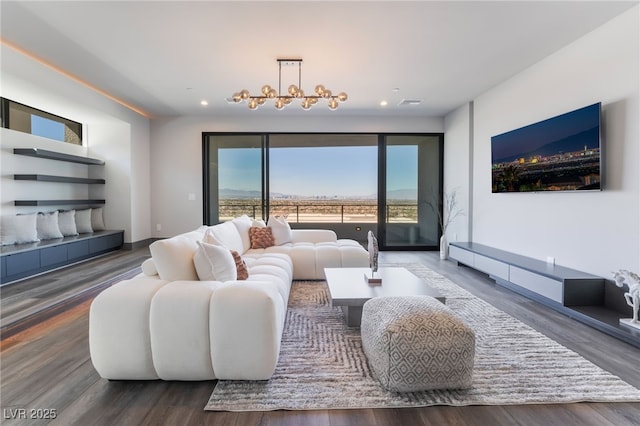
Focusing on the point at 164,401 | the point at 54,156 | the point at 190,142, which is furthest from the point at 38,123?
the point at 164,401

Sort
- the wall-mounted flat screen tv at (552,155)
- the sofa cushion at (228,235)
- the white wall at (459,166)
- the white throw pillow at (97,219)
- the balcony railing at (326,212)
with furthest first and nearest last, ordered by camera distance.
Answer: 1. the balcony railing at (326,212)
2. the white throw pillow at (97,219)
3. the white wall at (459,166)
4. the sofa cushion at (228,235)
5. the wall-mounted flat screen tv at (552,155)

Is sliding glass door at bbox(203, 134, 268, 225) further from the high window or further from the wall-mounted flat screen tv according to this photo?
the wall-mounted flat screen tv

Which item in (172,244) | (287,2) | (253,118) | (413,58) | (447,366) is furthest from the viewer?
(253,118)

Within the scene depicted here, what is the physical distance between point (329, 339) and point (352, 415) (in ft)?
2.79

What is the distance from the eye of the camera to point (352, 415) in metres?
1.64

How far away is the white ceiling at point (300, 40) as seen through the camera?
2848mm

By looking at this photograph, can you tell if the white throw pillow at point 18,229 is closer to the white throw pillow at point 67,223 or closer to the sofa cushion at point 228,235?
the white throw pillow at point 67,223

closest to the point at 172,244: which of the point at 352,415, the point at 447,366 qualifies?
the point at 352,415

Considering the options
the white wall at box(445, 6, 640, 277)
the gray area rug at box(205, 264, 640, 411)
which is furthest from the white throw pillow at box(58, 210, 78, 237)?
the white wall at box(445, 6, 640, 277)

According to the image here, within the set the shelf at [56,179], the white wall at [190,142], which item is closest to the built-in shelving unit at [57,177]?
the shelf at [56,179]

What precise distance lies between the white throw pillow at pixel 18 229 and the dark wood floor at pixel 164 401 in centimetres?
283

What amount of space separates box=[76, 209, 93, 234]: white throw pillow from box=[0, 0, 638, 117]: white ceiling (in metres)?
2.39

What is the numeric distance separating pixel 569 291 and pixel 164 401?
3.50 meters

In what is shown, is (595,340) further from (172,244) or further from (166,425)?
(172,244)
